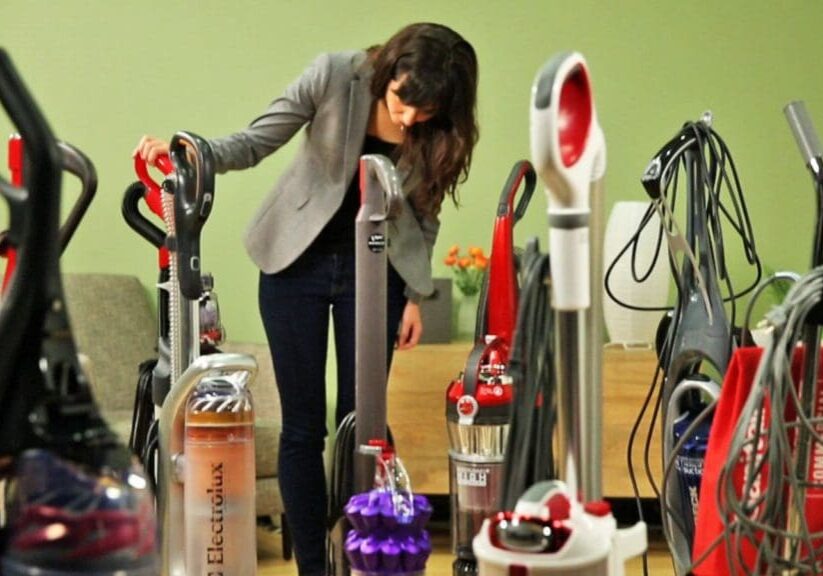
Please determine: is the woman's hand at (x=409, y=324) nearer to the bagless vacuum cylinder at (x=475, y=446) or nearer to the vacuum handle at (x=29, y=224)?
the bagless vacuum cylinder at (x=475, y=446)

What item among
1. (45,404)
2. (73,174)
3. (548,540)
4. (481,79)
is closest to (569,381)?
(548,540)

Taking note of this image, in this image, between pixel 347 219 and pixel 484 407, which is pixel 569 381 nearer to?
pixel 484 407

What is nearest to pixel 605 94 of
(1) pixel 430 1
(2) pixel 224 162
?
(1) pixel 430 1

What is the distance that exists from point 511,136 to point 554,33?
399 mm

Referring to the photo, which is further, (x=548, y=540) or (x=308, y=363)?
(x=308, y=363)

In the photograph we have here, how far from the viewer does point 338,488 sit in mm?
2455

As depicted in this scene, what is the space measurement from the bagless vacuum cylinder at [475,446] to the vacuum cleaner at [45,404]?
4.82 feet

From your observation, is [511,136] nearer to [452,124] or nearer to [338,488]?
[452,124]

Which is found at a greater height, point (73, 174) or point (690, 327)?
point (73, 174)

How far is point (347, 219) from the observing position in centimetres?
283

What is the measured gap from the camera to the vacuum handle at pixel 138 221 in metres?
2.84

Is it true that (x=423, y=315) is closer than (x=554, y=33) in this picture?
Yes

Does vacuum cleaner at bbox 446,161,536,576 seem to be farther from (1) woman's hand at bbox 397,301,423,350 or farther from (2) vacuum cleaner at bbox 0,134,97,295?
(2) vacuum cleaner at bbox 0,134,97,295

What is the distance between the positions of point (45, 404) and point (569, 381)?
603 millimetres
